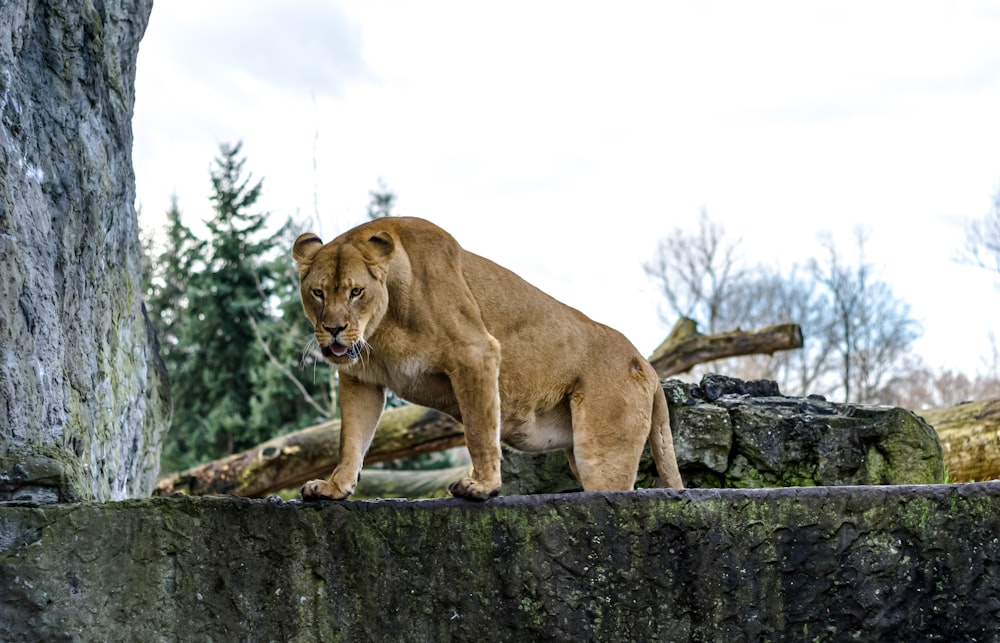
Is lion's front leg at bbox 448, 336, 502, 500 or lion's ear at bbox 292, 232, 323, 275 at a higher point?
lion's ear at bbox 292, 232, 323, 275

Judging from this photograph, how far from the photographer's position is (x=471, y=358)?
5137mm

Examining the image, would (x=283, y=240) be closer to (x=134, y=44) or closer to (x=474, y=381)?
(x=134, y=44)

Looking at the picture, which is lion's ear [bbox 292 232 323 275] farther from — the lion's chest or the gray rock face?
the gray rock face

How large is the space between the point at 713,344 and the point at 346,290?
979cm

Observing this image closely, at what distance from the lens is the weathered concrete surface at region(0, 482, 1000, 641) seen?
4012 millimetres

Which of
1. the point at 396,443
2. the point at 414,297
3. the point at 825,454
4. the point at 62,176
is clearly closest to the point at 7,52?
the point at 62,176

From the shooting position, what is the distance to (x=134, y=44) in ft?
21.8

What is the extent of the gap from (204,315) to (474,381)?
20.3 m

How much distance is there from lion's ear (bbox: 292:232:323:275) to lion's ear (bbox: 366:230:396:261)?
33 cm

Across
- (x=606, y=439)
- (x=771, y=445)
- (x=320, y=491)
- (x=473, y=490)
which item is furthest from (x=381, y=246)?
(x=771, y=445)

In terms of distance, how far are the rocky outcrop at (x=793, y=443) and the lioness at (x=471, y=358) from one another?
44.3 inches

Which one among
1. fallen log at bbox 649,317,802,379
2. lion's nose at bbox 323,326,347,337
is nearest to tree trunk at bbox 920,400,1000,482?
fallen log at bbox 649,317,802,379

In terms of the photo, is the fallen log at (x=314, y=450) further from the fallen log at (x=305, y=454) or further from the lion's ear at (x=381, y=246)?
the lion's ear at (x=381, y=246)

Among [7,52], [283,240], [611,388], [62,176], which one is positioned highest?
[283,240]
